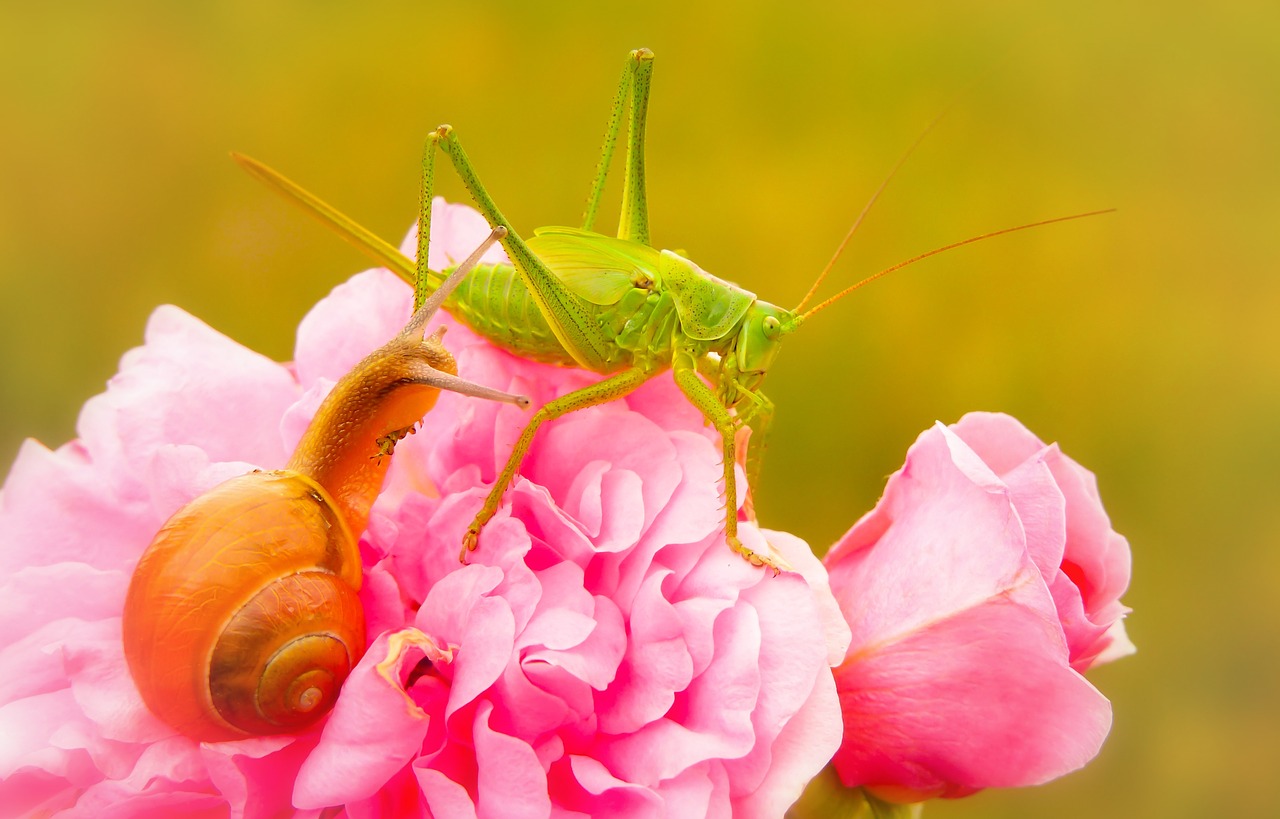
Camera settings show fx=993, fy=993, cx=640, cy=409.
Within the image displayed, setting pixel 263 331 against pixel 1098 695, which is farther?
pixel 263 331

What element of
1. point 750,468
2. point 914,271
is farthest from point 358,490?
point 914,271

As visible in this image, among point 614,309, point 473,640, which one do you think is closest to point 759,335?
point 614,309

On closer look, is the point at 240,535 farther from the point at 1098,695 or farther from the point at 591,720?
the point at 1098,695

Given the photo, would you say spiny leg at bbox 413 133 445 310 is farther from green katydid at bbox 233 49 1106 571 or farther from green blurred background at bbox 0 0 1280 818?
green blurred background at bbox 0 0 1280 818

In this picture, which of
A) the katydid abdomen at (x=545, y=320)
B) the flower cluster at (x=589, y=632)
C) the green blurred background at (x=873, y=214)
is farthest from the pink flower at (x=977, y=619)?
the green blurred background at (x=873, y=214)

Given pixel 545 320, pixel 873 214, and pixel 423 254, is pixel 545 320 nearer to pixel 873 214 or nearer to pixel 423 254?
pixel 423 254

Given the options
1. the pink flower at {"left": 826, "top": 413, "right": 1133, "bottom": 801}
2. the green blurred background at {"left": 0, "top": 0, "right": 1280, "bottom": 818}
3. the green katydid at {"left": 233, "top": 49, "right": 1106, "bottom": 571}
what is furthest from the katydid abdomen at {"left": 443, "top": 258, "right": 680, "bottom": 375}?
the green blurred background at {"left": 0, "top": 0, "right": 1280, "bottom": 818}
